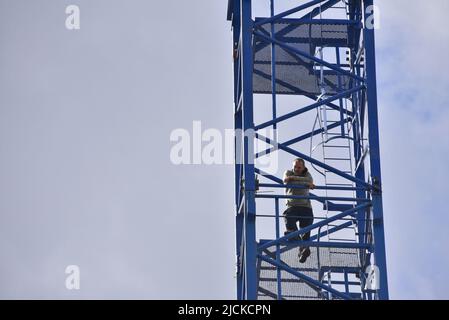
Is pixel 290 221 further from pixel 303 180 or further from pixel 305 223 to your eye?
pixel 303 180

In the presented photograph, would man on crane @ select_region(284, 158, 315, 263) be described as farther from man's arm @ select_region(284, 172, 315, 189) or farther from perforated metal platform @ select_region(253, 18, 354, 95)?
perforated metal platform @ select_region(253, 18, 354, 95)

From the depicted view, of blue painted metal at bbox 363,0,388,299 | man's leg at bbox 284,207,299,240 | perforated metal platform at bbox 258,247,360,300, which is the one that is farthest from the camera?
perforated metal platform at bbox 258,247,360,300

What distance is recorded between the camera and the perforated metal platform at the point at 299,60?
124 ft

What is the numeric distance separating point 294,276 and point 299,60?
508 cm

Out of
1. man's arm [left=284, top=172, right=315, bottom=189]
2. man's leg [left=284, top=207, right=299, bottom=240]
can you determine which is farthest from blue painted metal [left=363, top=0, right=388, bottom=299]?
man's leg [left=284, top=207, right=299, bottom=240]

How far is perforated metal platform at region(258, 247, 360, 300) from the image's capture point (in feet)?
116

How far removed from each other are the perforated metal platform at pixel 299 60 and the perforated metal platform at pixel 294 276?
13.0 ft

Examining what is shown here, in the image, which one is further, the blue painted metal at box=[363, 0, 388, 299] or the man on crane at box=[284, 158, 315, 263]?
the man on crane at box=[284, 158, 315, 263]

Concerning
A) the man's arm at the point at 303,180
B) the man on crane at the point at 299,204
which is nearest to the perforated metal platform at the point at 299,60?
the man on crane at the point at 299,204

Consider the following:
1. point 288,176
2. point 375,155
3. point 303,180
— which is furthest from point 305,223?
point 375,155

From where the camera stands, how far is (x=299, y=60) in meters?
38.1

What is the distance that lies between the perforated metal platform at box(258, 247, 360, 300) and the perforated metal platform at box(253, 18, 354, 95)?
13.0ft

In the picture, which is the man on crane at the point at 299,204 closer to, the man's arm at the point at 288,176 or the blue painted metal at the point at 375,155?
the man's arm at the point at 288,176
